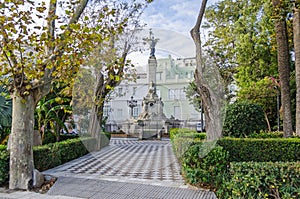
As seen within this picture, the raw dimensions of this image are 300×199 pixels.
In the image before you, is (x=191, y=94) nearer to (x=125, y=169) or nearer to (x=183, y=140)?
(x=183, y=140)

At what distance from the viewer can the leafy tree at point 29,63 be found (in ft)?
16.4

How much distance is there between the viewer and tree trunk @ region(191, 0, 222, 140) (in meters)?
6.15

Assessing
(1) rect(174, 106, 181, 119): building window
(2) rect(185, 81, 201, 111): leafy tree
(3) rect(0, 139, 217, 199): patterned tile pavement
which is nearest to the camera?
(3) rect(0, 139, 217, 199): patterned tile pavement

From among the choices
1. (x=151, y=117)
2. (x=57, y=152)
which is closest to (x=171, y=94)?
(x=57, y=152)

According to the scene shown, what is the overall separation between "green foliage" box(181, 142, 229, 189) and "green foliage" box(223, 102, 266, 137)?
10.1ft

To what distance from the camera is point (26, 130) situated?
5.21m

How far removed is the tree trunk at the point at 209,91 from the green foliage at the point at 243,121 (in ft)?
6.22

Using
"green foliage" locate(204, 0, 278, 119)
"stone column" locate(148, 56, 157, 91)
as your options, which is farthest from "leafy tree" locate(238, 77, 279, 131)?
"stone column" locate(148, 56, 157, 91)

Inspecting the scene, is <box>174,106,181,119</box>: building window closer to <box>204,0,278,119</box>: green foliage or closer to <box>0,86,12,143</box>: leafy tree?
<box>0,86,12,143</box>: leafy tree

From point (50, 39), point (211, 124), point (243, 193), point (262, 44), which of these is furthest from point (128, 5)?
point (262, 44)

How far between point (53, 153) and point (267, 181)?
5345 mm

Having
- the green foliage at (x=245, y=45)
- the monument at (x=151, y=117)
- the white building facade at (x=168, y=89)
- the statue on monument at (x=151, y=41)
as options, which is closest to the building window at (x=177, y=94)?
the white building facade at (x=168, y=89)

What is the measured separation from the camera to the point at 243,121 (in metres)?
8.20

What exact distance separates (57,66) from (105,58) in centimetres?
143
